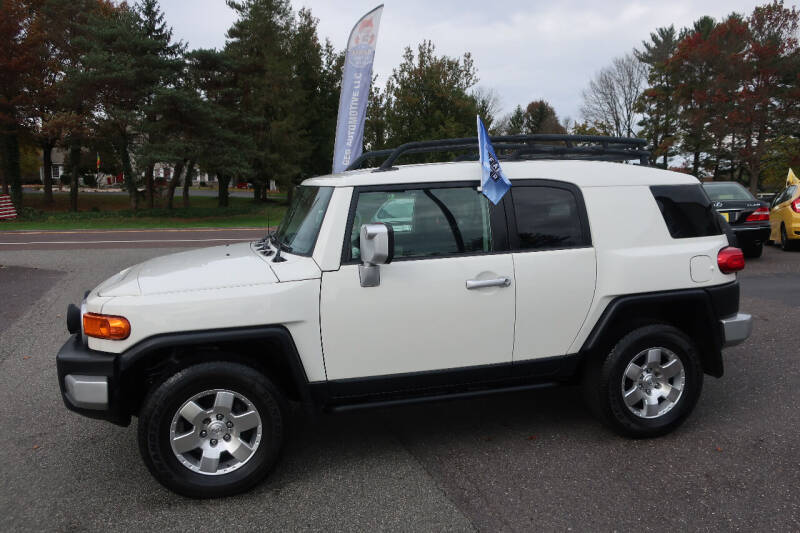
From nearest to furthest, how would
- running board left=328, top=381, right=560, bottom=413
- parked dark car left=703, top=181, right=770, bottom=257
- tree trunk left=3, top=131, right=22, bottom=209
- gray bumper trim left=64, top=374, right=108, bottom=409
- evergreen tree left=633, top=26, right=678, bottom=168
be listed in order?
gray bumper trim left=64, top=374, right=108, bottom=409, running board left=328, top=381, right=560, bottom=413, parked dark car left=703, top=181, right=770, bottom=257, tree trunk left=3, top=131, right=22, bottom=209, evergreen tree left=633, top=26, right=678, bottom=168

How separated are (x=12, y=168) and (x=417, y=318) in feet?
118

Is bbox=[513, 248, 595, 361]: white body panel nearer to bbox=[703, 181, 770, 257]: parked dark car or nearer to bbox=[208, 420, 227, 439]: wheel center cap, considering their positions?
bbox=[208, 420, 227, 439]: wheel center cap

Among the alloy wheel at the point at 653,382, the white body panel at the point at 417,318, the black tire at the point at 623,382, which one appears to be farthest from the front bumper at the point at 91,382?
the alloy wheel at the point at 653,382

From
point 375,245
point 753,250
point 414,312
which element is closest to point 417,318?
point 414,312

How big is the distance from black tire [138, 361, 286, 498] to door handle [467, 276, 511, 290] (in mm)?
1307

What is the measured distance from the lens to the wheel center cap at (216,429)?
3.33 metres

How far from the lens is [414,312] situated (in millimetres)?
3484

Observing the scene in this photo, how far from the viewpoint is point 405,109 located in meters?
33.6

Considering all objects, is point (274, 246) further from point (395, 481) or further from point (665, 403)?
point (665, 403)

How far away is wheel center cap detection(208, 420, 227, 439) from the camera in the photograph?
10.9 feet

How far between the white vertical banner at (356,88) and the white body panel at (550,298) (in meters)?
11.9

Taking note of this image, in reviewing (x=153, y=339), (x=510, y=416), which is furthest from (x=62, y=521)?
(x=510, y=416)

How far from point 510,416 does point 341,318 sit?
5.83ft

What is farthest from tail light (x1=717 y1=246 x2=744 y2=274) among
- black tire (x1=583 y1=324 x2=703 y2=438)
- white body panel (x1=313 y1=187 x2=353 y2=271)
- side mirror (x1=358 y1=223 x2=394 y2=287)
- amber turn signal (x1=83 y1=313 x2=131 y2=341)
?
amber turn signal (x1=83 y1=313 x2=131 y2=341)
